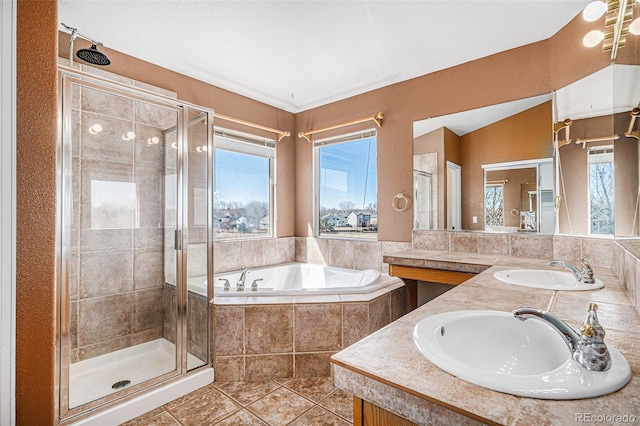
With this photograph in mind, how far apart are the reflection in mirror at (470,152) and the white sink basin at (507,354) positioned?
1778mm

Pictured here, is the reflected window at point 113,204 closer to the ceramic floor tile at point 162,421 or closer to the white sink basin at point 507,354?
the ceramic floor tile at point 162,421

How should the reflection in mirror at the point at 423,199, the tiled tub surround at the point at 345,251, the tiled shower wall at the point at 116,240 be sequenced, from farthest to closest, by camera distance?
the tiled tub surround at the point at 345,251 → the reflection in mirror at the point at 423,199 → the tiled shower wall at the point at 116,240

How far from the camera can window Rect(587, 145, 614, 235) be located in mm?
1799

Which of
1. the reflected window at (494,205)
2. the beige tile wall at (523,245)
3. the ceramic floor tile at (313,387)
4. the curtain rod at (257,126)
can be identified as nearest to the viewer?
the beige tile wall at (523,245)

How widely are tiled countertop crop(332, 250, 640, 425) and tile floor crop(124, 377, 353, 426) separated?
119cm

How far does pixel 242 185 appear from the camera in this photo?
3.49 m

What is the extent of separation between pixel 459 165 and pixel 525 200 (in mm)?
576

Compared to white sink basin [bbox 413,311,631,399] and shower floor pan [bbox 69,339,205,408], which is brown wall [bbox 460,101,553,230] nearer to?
white sink basin [bbox 413,311,631,399]

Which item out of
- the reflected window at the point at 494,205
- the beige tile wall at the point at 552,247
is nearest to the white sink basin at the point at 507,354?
the beige tile wall at the point at 552,247

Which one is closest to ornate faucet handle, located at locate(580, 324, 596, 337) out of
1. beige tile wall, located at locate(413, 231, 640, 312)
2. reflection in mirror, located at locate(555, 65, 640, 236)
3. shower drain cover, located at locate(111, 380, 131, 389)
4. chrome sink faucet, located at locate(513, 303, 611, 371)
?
chrome sink faucet, located at locate(513, 303, 611, 371)

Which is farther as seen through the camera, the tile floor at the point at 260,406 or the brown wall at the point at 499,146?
the brown wall at the point at 499,146

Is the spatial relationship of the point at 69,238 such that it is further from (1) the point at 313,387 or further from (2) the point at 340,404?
(2) the point at 340,404

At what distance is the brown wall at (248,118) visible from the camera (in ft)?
3.60

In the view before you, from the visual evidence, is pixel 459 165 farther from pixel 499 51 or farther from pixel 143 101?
pixel 143 101
